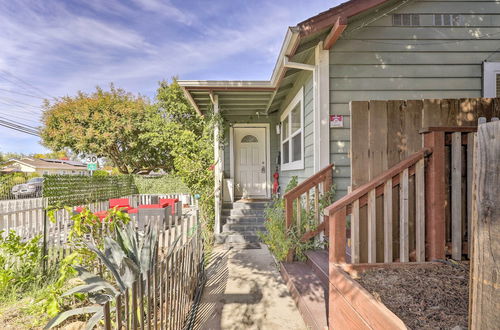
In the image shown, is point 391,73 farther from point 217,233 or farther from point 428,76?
point 217,233

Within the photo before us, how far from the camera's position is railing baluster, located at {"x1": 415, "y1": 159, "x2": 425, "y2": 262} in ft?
7.07

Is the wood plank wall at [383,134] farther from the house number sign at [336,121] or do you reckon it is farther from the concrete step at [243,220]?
the concrete step at [243,220]

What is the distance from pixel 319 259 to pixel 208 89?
153 inches

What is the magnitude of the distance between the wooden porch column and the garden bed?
6.2 inches

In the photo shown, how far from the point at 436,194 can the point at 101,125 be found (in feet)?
53.1

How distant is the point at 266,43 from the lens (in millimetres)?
12523

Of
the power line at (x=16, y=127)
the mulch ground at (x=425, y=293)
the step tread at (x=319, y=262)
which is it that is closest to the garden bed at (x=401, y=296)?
the mulch ground at (x=425, y=293)

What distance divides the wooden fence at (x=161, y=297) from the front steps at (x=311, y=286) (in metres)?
1.17

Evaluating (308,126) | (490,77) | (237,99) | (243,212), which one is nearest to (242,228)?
(243,212)

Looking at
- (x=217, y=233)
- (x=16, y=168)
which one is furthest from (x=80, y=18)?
(x=16, y=168)

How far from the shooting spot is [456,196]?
2.19 metres

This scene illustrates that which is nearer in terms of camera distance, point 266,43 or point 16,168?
point 266,43

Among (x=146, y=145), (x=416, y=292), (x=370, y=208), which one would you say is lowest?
(x=416, y=292)

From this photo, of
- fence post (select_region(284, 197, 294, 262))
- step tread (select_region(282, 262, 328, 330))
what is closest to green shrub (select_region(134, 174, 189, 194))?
fence post (select_region(284, 197, 294, 262))
